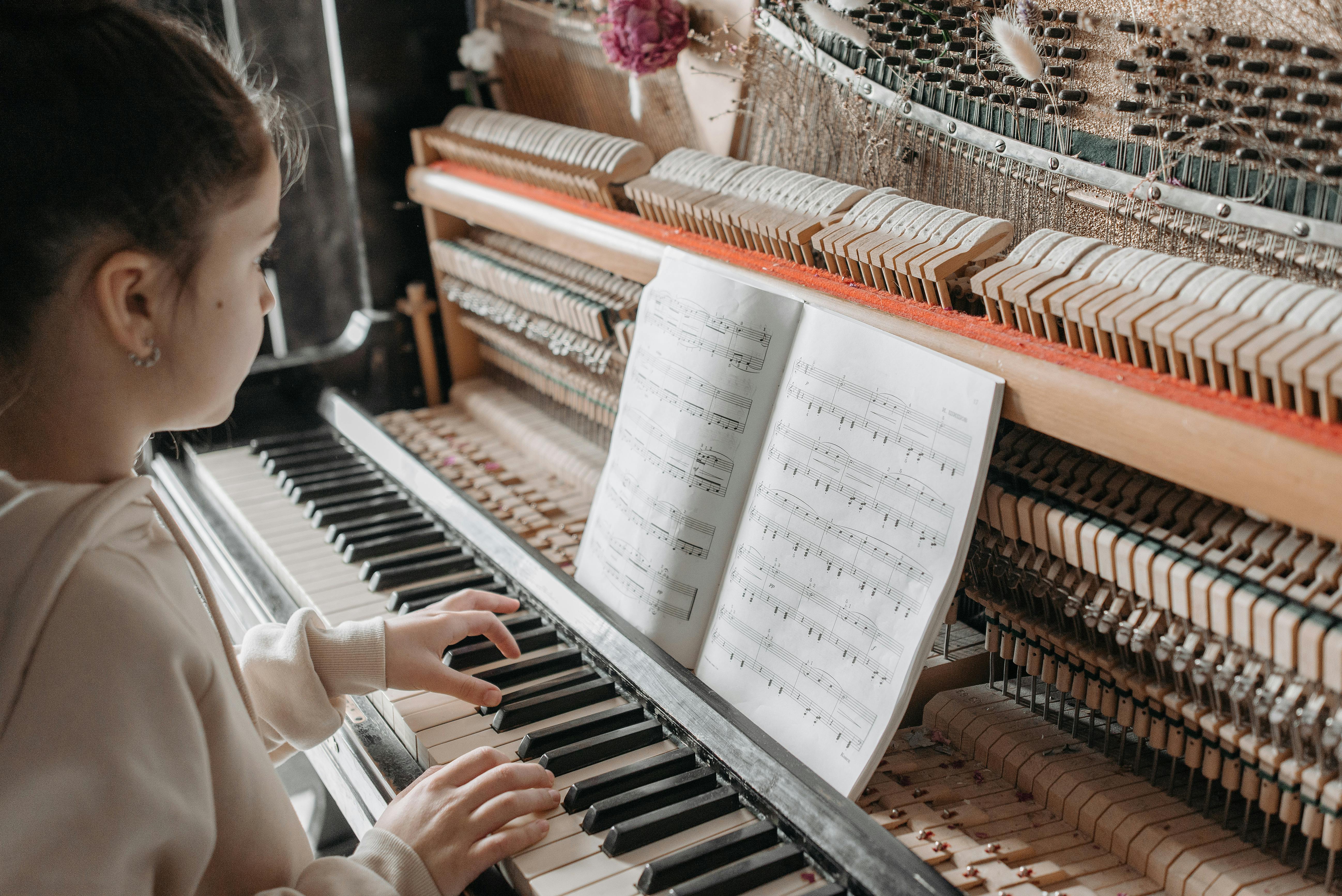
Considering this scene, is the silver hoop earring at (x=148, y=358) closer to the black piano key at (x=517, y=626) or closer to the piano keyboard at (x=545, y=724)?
the piano keyboard at (x=545, y=724)

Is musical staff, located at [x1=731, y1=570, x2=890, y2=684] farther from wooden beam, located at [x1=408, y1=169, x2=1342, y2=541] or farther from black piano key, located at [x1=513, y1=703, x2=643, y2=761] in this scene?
wooden beam, located at [x1=408, y1=169, x2=1342, y2=541]

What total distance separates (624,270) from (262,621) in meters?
1.14

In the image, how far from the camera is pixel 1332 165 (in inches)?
53.5

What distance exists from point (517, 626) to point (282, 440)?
149 centimetres

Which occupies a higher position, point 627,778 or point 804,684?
point 804,684

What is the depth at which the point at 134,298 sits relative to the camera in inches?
50.6

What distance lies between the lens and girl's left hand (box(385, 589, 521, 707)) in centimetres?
191

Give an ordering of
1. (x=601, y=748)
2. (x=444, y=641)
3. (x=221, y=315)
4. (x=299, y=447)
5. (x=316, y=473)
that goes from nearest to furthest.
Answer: (x=221, y=315) → (x=601, y=748) → (x=444, y=641) → (x=316, y=473) → (x=299, y=447)

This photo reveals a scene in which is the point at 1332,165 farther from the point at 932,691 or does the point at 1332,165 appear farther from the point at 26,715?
the point at 26,715

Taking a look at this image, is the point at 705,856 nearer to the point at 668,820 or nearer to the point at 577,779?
the point at 668,820

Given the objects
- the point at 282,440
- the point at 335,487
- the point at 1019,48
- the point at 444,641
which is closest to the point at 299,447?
the point at 282,440

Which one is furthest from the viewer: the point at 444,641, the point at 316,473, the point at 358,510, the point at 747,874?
the point at 316,473

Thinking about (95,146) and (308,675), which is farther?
(308,675)

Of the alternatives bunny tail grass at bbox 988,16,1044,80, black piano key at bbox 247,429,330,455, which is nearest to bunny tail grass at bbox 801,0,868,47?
bunny tail grass at bbox 988,16,1044,80
